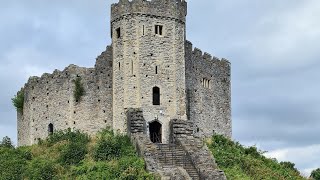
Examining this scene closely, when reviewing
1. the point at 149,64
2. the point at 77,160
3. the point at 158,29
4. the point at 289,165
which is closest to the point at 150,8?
the point at 158,29

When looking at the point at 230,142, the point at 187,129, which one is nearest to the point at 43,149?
the point at 187,129

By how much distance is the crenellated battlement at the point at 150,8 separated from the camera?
47438 mm

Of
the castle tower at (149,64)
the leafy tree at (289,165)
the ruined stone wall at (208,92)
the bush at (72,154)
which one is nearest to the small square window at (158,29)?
the castle tower at (149,64)

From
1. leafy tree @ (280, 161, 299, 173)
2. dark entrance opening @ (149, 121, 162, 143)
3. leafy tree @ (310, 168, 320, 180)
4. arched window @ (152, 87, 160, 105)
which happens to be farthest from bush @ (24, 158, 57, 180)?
leafy tree @ (310, 168, 320, 180)

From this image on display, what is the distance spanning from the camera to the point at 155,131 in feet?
155

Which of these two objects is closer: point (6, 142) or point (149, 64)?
point (149, 64)

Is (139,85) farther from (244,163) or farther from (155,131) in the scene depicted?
(244,163)

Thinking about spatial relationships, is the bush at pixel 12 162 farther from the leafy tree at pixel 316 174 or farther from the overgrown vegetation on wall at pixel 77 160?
the leafy tree at pixel 316 174

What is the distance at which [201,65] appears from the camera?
5172cm

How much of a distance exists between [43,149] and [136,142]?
577 centimetres

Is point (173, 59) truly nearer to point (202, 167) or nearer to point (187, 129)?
point (187, 129)

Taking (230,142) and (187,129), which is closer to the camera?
(187,129)

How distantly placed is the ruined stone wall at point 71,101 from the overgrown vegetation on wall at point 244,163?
685 centimetres

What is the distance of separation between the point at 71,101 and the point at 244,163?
11410 millimetres
